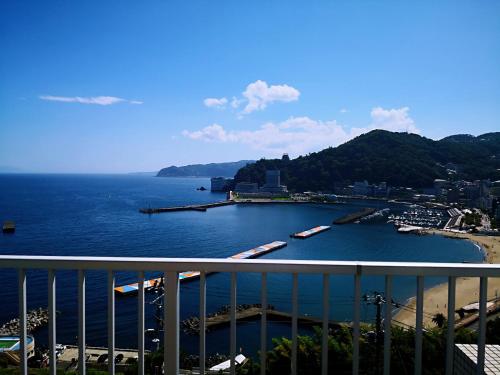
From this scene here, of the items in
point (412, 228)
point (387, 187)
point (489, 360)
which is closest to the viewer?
point (489, 360)

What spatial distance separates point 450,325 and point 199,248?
2094 centimetres

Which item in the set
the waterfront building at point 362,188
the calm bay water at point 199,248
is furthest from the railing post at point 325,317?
the waterfront building at point 362,188

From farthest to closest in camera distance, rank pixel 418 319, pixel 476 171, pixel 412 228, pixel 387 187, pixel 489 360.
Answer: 1. pixel 476 171
2. pixel 387 187
3. pixel 412 228
4. pixel 489 360
5. pixel 418 319

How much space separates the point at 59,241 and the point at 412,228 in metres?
26.5

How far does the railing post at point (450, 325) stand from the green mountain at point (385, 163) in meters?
62.4

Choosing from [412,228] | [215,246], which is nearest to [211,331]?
[215,246]

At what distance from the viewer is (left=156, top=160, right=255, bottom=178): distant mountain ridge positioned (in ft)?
512

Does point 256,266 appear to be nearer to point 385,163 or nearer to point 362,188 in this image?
point 362,188

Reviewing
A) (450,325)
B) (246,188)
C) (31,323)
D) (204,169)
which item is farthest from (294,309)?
(204,169)

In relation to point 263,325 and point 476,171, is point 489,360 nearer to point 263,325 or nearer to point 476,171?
point 263,325

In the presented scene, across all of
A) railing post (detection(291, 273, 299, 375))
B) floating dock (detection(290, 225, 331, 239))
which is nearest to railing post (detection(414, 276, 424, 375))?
railing post (detection(291, 273, 299, 375))

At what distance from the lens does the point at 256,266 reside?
107 centimetres

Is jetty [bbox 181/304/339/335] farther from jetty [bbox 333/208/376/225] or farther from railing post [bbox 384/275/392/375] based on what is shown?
jetty [bbox 333/208/376/225]

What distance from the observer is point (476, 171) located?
6288 centimetres
